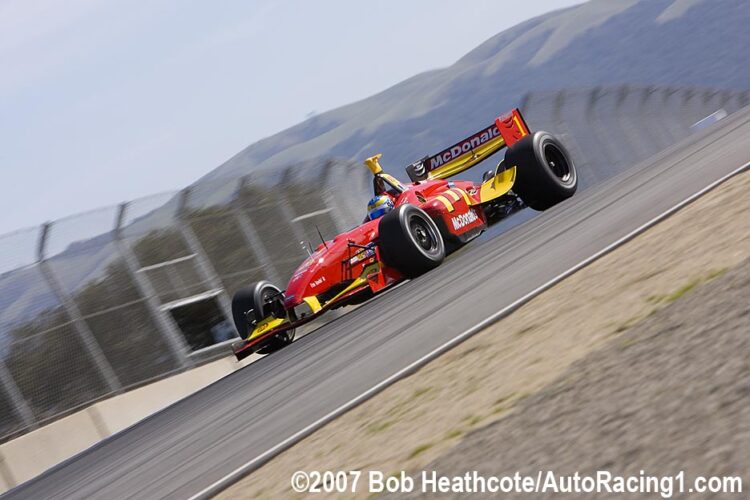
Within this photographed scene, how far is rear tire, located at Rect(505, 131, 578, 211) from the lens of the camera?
14.0 meters

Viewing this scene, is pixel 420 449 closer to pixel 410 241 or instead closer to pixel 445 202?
pixel 410 241

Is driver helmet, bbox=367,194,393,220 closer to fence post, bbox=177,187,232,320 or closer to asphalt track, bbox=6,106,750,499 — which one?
asphalt track, bbox=6,106,750,499

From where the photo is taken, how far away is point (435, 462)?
12.7 ft

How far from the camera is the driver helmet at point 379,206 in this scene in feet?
43.3

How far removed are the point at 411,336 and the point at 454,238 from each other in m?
6.01

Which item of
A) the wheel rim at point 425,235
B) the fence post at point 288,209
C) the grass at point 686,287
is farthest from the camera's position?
the fence post at point 288,209

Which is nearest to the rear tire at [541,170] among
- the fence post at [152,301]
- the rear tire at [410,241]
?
the rear tire at [410,241]

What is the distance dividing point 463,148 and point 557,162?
48.4 inches

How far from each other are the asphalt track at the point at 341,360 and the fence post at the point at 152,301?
1748mm

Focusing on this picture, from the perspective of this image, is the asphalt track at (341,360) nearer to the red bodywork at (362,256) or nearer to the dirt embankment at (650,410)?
the red bodywork at (362,256)

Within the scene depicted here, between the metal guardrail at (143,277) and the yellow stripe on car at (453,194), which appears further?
the yellow stripe on car at (453,194)

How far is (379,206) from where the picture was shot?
43.4 ft

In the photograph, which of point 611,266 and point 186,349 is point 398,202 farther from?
point 611,266

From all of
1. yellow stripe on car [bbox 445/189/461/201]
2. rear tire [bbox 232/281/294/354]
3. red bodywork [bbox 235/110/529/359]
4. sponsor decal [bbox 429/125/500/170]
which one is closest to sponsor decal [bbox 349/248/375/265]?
red bodywork [bbox 235/110/529/359]
